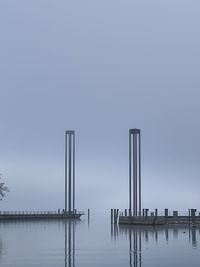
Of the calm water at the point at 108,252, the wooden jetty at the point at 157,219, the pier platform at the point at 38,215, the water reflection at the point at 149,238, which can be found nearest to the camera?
the calm water at the point at 108,252

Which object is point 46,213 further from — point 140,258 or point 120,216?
point 140,258

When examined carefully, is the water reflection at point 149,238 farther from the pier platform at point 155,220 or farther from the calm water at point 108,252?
the pier platform at point 155,220

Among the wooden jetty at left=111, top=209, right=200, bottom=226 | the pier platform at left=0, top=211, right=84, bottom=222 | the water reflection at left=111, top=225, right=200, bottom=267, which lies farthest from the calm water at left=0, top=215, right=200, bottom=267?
the pier platform at left=0, top=211, right=84, bottom=222

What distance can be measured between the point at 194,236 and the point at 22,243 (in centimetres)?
1875

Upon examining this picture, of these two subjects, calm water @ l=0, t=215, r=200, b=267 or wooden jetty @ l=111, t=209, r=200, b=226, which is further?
wooden jetty @ l=111, t=209, r=200, b=226

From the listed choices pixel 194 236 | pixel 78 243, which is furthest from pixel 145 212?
pixel 78 243

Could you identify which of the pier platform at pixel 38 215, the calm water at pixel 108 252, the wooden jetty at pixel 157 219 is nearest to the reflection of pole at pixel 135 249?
the calm water at pixel 108 252

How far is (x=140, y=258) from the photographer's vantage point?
4278cm

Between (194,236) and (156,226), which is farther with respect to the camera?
→ (156,226)

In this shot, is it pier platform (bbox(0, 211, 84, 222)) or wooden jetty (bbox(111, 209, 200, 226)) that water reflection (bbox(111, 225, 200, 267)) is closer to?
wooden jetty (bbox(111, 209, 200, 226))

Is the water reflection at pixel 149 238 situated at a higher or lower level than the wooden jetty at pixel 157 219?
Answer: lower

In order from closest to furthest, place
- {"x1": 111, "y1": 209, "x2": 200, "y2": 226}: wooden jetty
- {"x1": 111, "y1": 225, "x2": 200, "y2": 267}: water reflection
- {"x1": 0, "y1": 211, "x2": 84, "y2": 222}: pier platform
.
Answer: {"x1": 111, "y1": 225, "x2": 200, "y2": 267}: water reflection
{"x1": 111, "y1": 209, "x2": 200, "y2": 226}: wooden jetty
{"x1": 0, "y1": 211, "x2": 84, "y2": 222}: pier platform

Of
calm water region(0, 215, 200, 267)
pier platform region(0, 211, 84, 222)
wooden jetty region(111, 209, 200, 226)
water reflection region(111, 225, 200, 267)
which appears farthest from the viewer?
pier platform region(0, 211, 84, 222)

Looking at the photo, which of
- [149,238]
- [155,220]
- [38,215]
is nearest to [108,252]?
[149,238]
